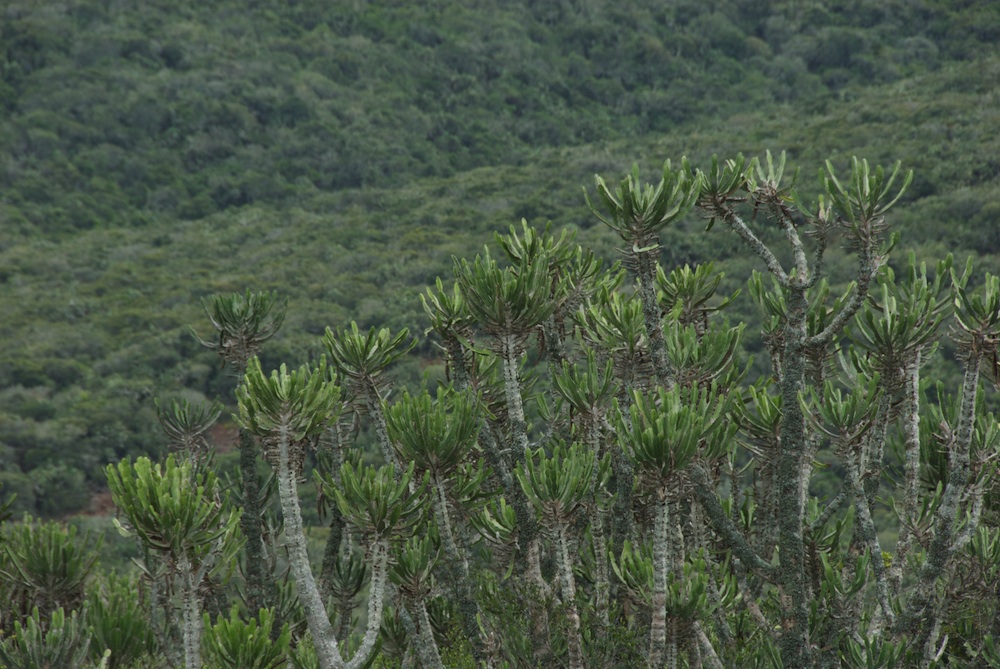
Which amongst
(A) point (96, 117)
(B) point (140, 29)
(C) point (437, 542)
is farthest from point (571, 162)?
(C) point (437, 542)

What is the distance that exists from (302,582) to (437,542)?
1783 mm

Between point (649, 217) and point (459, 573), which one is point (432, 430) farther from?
point (649, 217)

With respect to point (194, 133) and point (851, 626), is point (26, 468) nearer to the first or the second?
point (851, 626)

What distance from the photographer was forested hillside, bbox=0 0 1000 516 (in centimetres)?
4372

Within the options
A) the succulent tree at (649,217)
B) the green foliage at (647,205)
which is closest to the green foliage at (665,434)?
the succulent tree at (649,217)

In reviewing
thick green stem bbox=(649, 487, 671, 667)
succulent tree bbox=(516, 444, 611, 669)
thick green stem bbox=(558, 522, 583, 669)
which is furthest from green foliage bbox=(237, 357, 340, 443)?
→ thick green stem bbox=(649, 487, 671, 667)

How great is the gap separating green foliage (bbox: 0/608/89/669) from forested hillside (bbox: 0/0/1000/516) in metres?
23.0

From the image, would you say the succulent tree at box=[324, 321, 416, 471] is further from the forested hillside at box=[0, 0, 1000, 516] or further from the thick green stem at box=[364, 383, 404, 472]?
the forested hillside at box=[0, 0, 1000, 516]

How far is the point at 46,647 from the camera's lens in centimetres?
796

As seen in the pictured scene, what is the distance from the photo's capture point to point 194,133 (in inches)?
3216

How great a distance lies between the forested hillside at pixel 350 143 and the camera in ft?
143

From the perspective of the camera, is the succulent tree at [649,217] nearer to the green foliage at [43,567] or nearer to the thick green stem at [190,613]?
the thick green stem at [190,613]

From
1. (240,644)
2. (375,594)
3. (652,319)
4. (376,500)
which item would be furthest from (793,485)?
(240,644)

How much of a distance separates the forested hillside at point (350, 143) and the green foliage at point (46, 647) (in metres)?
23.0
